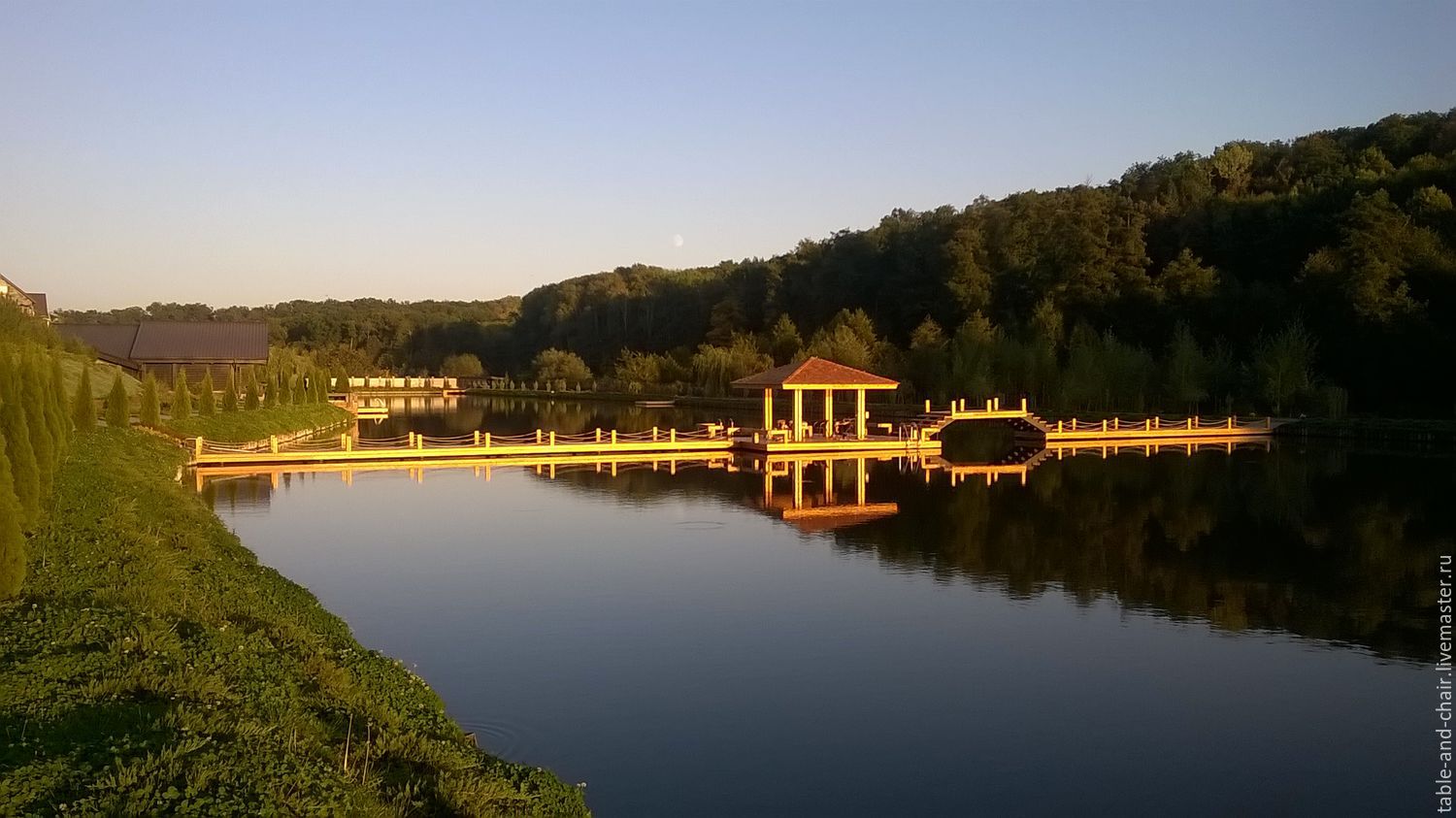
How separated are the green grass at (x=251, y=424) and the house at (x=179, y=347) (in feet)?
27.9

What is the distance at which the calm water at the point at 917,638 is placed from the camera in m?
6.42

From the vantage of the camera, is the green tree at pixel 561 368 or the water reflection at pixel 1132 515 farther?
the green tree at pixel 561 368

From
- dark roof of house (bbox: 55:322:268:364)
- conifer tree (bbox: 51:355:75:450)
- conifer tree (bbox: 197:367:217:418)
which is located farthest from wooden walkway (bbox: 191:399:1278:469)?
dark roof of house (bbox: 55:322:268:364)

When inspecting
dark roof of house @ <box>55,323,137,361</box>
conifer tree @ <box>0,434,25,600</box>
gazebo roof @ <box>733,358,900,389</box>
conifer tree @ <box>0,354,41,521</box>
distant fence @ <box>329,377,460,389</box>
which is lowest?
conifer tree @ <box>0,434,25,600</box>

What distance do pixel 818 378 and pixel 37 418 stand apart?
1749 centimetres

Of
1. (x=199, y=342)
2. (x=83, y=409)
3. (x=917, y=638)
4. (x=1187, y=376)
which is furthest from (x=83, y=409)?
(x=1187, y=376)

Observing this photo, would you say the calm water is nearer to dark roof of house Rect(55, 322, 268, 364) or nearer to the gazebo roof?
the gazebo roof

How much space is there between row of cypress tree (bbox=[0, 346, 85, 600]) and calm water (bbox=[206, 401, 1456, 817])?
256 cm

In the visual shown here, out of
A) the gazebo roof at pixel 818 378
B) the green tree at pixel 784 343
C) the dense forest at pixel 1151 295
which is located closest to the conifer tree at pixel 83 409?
the gazebo roof at pixel 818 378

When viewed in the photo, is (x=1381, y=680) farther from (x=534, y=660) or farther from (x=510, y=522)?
(x=510, y=522)

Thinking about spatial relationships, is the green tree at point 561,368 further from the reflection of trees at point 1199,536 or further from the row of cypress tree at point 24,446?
the row of cypress tree at point 24,446

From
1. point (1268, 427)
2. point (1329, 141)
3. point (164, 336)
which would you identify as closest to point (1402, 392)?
point (1268, 427)

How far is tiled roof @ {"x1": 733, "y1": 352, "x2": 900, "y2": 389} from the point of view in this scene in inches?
1025

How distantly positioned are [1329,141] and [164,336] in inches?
1895
